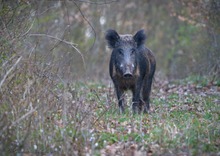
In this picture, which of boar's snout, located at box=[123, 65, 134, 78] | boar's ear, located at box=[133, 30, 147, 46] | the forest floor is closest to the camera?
the forest floor

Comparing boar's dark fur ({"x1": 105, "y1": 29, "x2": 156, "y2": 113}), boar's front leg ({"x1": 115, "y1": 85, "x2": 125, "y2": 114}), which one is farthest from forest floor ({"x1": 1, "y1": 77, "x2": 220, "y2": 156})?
boar's dark fur ({"x1": 105, "y1": 29, "x2": 156, "y2": 113})

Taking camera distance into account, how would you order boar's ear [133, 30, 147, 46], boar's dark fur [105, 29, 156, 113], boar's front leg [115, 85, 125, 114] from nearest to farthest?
1. boar's front leg [115, 85, 125, 114]
2. boar's dark fur [105, 29, 156, 113]
3. boar's ear [133, 30, 147, 46]

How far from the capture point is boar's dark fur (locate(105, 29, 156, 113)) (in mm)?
12000

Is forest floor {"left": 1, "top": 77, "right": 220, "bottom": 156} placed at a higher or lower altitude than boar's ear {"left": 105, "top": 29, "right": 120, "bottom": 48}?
lower

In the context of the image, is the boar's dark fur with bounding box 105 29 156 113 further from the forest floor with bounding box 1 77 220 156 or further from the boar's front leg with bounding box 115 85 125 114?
the forest floor with bounding box 1 77 220 156

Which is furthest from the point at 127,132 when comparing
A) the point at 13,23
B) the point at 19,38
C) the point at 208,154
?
the point at 13,23

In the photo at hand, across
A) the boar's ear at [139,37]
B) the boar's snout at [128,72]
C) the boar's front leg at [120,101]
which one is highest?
the boar's ear at [139,37]

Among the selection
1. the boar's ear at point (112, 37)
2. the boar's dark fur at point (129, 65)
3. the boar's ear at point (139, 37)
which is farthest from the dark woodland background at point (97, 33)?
the boar's ear at point (139, 37)

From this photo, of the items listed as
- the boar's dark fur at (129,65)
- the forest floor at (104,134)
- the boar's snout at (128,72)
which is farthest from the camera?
the boar's dark fur at (129,65)

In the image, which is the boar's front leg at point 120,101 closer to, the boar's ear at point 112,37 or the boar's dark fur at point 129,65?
the boar's dark fur at point 129,65

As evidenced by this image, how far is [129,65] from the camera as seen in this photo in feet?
39.1

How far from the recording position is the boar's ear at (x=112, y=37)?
12594 millimetres

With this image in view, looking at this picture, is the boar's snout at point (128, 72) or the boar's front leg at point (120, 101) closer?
the boar's front leg at point (120, 101)

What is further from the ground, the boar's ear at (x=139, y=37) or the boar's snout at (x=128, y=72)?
the boar's ear at (x=139, y=37)
